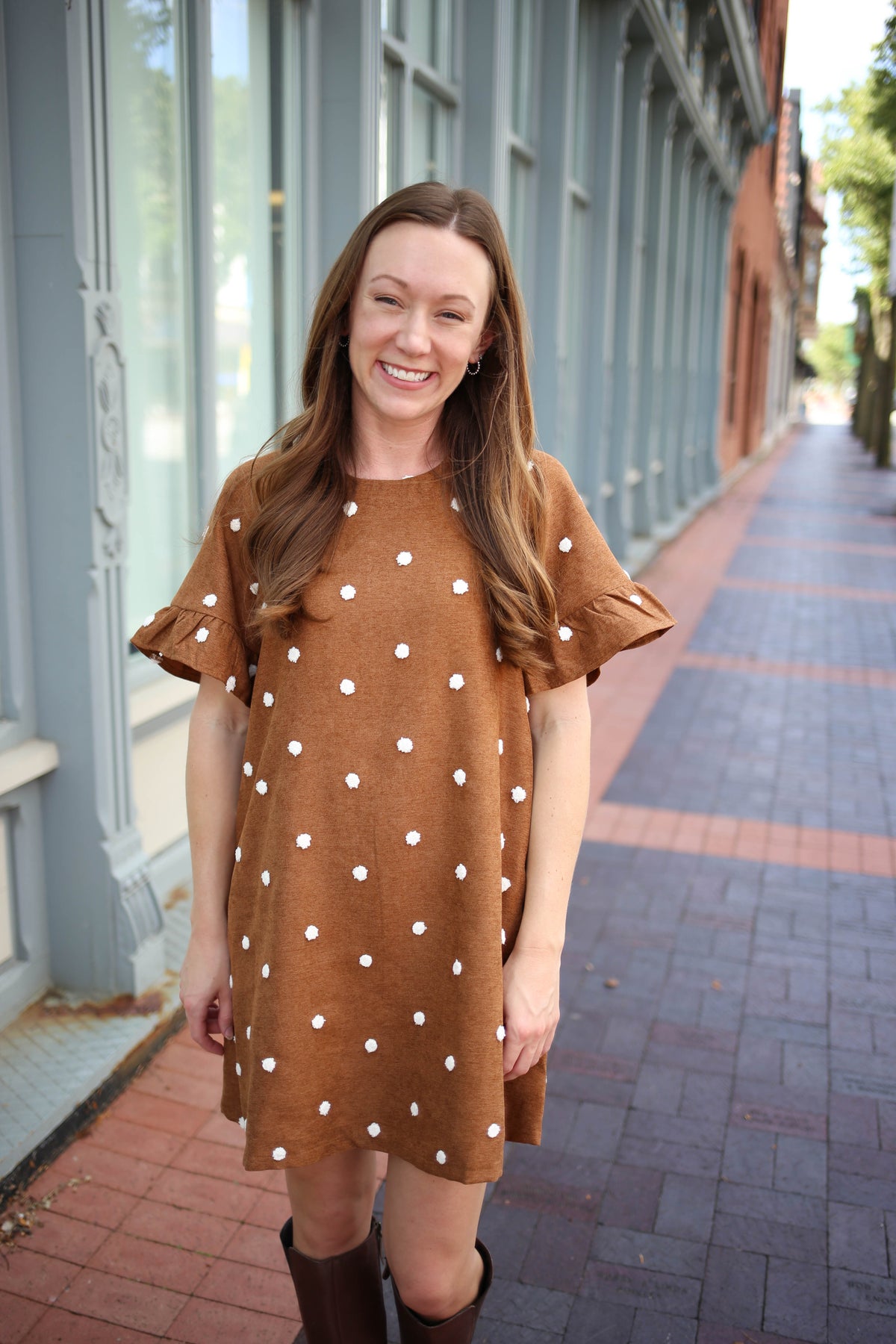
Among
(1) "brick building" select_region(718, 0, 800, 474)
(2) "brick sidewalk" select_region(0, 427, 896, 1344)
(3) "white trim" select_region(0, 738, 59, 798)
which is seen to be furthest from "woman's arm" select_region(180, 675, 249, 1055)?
(1) "brick building" select_region(718, 0, 800, 474)

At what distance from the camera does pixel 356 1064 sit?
1.81 meters

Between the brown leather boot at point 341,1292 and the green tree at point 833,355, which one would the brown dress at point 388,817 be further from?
the green tree at point 833,355

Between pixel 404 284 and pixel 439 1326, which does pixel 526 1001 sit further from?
pixel 404 284

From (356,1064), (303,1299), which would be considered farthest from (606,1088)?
(356,1064)

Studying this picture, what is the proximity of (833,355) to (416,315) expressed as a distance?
12005cm

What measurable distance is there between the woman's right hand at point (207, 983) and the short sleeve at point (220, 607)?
392 mm

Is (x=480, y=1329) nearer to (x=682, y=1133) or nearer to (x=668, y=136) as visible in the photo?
(x=682, y=1133)

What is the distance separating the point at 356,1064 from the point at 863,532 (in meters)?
15.8

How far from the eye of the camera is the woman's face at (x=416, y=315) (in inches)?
66.0

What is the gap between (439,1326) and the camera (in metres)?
1.87

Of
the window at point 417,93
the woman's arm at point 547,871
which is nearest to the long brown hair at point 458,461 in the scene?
the woman's arm at point 547,871

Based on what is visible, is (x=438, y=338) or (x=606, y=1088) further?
(x=606, y=1088)

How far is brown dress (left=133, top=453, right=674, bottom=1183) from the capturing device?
5.59 ft

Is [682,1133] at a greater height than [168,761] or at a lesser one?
lesser
